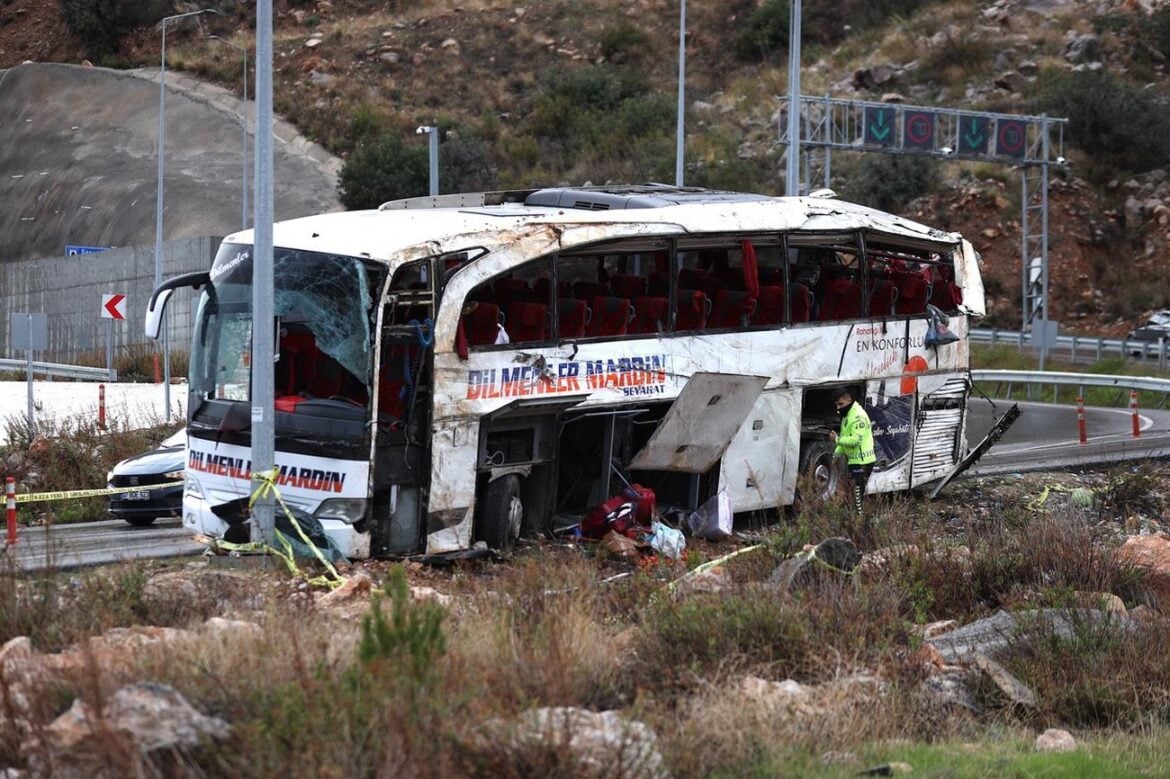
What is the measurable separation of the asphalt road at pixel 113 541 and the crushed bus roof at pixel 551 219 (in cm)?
310

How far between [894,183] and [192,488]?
48.5 m

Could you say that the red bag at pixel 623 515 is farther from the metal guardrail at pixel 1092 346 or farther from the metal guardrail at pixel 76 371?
the metal guardrail at pixel 1092 346

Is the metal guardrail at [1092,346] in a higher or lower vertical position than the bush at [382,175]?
lower

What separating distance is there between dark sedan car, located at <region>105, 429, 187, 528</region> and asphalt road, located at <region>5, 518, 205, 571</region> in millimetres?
175

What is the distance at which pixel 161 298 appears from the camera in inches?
586

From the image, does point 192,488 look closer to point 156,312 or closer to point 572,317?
point 156,312

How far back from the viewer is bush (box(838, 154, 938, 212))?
6009 cm

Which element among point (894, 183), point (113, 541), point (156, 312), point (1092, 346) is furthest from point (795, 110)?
point (894, 183)

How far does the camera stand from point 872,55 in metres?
71.4

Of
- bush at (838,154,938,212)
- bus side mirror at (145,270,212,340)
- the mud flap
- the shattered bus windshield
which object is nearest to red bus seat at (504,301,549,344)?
the shattered bus windshield

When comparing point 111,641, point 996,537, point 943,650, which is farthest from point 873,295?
point 111,641

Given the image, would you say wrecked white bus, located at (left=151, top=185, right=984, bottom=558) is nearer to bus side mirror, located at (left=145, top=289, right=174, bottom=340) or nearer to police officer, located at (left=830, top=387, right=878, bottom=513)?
bus side mirror, located at (left=145, top=289, right=174, bottom=340)

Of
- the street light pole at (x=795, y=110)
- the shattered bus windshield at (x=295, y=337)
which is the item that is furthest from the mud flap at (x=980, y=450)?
the street light pole at (x=795, y=110)

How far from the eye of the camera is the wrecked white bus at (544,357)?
13836 mm
